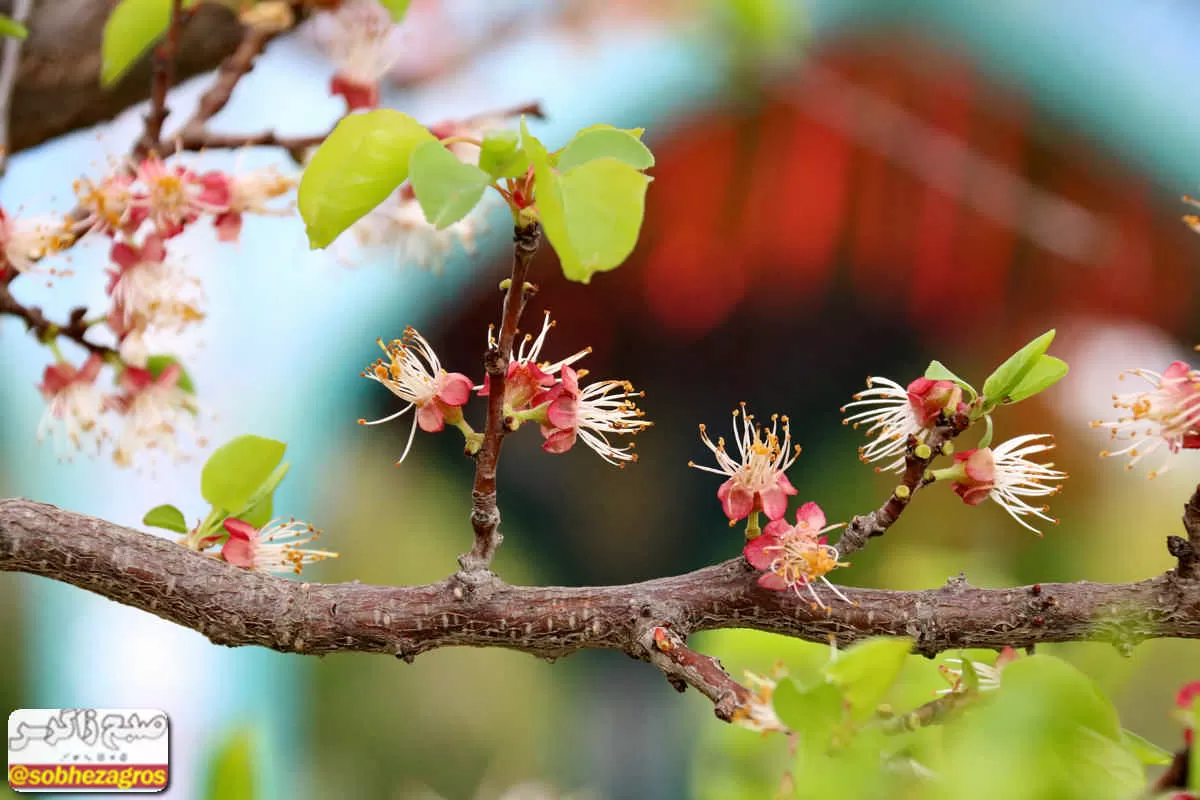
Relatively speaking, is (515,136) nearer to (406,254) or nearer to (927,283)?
(406,254)

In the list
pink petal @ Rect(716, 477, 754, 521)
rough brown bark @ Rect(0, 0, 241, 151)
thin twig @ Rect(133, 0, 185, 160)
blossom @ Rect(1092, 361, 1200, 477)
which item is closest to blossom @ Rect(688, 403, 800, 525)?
pink petal @ Rect(716, 477, 754, 521)

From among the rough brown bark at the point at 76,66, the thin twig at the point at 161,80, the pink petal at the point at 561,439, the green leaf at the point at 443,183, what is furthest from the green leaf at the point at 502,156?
the rough brown bark at the point at 76,66

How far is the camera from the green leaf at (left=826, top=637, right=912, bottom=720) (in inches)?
9.3

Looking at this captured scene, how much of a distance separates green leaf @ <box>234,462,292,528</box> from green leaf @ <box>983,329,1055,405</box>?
11.2 inches

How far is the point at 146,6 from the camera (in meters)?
0.52

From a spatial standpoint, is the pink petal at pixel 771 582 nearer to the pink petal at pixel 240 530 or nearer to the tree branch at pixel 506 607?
the tree branch at pixel 506 607

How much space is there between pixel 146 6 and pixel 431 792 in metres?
0.73

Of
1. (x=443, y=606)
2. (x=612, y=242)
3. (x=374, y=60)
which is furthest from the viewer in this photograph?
(x=374, y=60)

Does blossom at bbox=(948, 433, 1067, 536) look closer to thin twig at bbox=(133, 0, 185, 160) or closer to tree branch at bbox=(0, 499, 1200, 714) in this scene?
tree branch at bbox=(0, 499, 1200, 714)

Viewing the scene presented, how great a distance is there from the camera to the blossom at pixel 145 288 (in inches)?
21.3

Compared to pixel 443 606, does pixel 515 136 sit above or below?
above

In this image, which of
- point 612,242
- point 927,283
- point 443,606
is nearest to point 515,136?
point 612,242

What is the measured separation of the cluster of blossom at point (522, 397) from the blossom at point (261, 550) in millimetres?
92

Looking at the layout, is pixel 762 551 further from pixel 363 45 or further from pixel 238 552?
pixel 363 45
